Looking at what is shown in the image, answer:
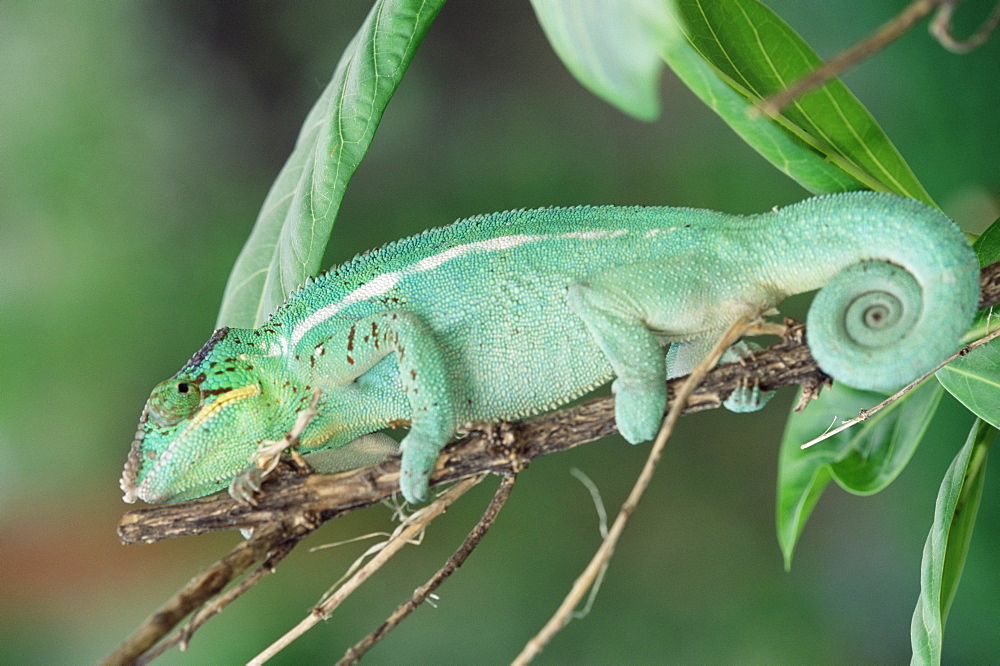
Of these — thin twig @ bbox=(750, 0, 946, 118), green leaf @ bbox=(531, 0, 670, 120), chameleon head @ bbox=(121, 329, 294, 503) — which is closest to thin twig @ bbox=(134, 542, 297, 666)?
chameleon head @ bbox=(121, 329, 294, 503)

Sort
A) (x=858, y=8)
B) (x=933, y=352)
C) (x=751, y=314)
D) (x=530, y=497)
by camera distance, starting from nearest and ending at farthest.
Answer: (x=933, y=352) → (x=751, y=314) → (x=858, y=8) → (x=530, y=497)

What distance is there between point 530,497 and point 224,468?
223cm

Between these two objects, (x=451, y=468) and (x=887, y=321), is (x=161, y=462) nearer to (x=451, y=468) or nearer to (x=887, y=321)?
(x=451, y=468)

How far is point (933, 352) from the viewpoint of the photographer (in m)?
1.13

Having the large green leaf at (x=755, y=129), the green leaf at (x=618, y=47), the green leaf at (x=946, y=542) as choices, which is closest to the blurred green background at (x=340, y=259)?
the green leaf at (x=946, y=542)

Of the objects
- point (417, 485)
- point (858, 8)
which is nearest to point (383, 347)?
point (417, 485)

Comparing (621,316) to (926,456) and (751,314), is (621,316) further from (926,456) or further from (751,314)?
(926,456)

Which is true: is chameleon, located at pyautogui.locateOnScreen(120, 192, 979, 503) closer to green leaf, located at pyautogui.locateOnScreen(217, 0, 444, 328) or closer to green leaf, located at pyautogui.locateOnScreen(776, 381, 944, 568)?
green leaf, located at pyautogui.locateOnScreen(217, 0, 444, 328)

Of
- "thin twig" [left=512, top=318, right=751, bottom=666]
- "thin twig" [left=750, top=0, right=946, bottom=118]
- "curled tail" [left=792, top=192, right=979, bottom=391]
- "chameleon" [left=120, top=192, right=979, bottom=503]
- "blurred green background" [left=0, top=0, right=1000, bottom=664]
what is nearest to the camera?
"thin twig" [left=750, top=0, right=946, bottom=118]

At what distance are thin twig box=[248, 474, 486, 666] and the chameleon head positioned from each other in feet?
0.99

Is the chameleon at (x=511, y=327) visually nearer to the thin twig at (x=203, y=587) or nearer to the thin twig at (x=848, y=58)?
the thin twig at (x=203, y=587)

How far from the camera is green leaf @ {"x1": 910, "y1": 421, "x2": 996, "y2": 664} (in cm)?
155

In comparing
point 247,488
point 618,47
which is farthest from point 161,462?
point 618,47

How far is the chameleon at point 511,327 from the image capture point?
124 centimetres
